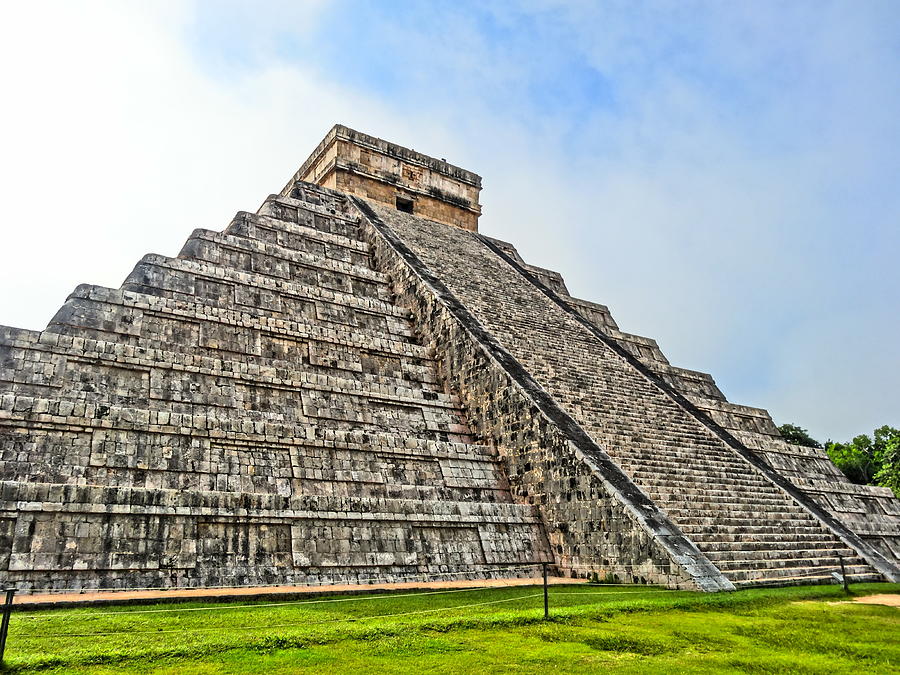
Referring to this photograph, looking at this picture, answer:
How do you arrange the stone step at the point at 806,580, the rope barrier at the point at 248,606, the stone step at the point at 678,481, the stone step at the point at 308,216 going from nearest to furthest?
the rope barrier at the point at 248,606 → the stone step at the point at 806,580 → the stone step at the point at 678,481 → the stone step at the point at 308,216

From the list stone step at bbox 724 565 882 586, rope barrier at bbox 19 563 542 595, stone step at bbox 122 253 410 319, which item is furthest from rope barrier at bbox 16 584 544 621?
stone step at bbox 122 253 410 319

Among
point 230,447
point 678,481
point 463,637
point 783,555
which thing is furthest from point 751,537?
point 230,447

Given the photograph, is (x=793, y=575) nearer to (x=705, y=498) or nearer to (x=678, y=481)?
(x=705, y=498)

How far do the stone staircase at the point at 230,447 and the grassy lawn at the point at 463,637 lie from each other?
131 cm

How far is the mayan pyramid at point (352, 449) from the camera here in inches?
327

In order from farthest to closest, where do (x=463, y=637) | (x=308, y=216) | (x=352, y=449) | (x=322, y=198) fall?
(x=322, y=198), (x=308, y=216), (x=352, y=449), (x=463, y=637)

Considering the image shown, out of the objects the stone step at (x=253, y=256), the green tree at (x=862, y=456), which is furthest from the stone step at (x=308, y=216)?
the green tree at (x=862, y=456)

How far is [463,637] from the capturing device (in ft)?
18.5

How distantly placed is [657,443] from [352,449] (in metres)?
5.81

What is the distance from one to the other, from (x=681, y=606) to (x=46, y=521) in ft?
23.2

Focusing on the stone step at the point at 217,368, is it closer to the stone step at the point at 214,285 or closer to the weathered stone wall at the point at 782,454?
the stone step at the point at 214,285

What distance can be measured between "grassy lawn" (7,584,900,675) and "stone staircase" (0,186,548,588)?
1305 millimetres

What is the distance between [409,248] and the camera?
1736 cm

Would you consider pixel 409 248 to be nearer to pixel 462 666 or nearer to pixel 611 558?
pixel 611 558
